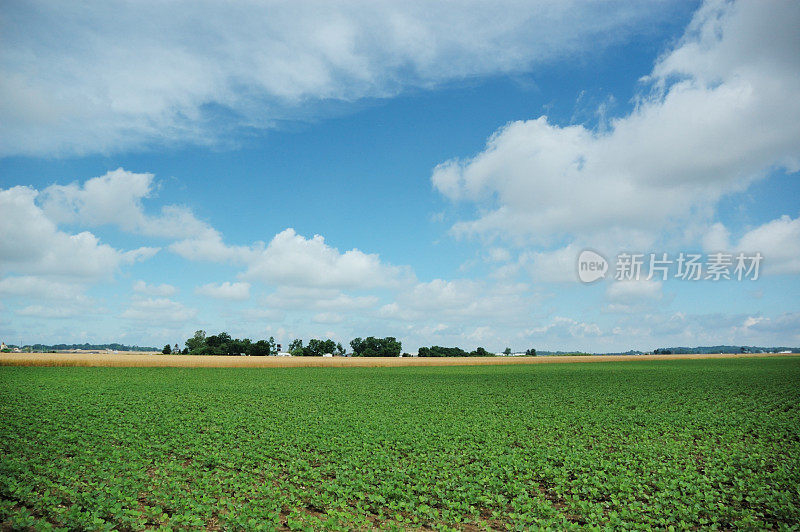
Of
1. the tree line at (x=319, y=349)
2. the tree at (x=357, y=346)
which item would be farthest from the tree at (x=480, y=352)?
the tree at (x=357, y=346)

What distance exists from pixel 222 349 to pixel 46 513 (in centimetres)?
15765

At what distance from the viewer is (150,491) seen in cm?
1186

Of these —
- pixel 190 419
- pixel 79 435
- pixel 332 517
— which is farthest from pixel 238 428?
pixel 332 517

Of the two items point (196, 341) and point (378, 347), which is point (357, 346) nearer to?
point (378, 347)

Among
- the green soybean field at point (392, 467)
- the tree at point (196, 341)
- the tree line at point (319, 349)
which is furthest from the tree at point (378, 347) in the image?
the green soybean field at point (392, 467)

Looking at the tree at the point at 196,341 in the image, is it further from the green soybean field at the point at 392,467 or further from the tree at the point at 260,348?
the green soybean field at the point at 392,467

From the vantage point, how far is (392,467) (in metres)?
14.0

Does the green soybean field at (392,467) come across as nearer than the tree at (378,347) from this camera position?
Yes

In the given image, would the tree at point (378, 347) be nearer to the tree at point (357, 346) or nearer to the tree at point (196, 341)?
the tree at point (357, 346)

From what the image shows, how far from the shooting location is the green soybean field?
10.6 metres

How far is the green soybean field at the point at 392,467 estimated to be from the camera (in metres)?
10.6

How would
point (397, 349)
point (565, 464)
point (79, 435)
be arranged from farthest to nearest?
point (397, 349) → point (79, 435) → point (565, 464)

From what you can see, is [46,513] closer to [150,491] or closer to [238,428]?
[150,491]

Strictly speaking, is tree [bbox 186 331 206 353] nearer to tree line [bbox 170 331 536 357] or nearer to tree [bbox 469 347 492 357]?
tree line [bbox 170 331 536 357]
